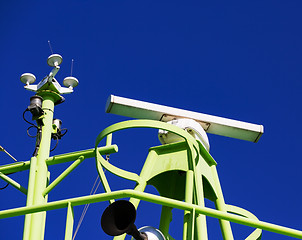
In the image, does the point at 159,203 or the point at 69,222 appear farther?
the point at 69,222

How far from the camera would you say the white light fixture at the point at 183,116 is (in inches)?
502

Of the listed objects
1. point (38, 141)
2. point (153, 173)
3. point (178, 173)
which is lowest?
point (153, 173)

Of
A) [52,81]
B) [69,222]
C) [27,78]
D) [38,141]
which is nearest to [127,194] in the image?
[69,222]

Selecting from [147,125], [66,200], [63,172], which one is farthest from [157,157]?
[66,200]

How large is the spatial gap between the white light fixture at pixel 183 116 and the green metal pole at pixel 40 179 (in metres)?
1.50

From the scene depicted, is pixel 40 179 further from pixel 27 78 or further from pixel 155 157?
pixel 27 78

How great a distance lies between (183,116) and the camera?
41.6 feet

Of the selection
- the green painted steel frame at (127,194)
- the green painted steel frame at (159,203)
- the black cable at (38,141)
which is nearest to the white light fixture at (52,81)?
the black cable at (38,141)

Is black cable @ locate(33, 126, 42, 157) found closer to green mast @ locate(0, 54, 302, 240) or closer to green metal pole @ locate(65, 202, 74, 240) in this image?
green mast @ locate(0, 54, 302, 240)

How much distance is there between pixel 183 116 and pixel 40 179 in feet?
10.7

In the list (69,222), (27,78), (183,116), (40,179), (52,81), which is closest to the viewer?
(69,222)

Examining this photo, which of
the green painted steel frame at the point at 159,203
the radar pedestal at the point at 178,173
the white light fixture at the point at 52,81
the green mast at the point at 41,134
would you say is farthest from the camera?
the white light fixture at the point at 52,81

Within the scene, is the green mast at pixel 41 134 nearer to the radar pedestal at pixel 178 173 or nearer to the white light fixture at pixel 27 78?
Result: the white light fixture at pixel 27 78

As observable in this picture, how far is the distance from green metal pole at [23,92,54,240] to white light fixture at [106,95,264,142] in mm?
1502
